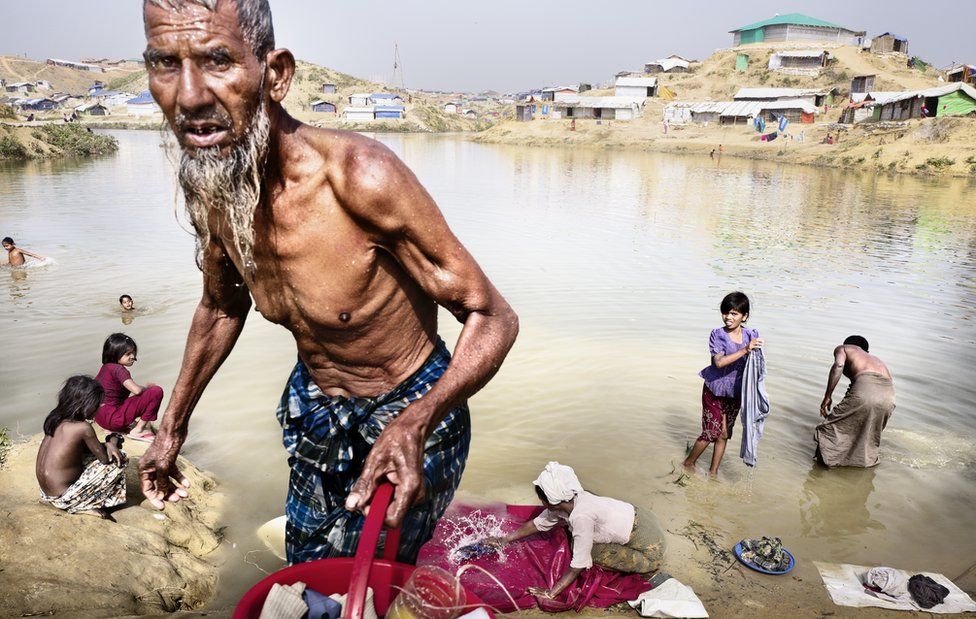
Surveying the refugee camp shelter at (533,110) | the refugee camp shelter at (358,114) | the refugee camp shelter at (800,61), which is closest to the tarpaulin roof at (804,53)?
the refugee camp shelter at (800,61)

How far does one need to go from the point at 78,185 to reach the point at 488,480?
20337mm

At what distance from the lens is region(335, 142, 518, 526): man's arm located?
5.22 feet

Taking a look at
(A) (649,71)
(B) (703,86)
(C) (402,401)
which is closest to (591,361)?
(C) (402,401)

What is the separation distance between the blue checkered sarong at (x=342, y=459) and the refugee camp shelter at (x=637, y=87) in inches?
2383

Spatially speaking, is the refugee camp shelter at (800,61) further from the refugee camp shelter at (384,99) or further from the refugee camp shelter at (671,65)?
the refugee camp shelter at (384,99)

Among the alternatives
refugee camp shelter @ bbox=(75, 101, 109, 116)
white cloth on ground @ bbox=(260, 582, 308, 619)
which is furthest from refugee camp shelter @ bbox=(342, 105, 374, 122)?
white cloth on ground @ bbox=(260, 582, 308, 619)

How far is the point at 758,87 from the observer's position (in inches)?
2092

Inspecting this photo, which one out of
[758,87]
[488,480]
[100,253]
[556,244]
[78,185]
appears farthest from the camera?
[758,87]

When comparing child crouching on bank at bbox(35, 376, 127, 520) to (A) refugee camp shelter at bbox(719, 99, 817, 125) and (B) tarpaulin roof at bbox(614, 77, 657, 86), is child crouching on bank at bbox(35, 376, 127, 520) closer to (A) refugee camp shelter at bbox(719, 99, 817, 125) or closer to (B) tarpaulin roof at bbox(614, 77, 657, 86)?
(A) refugee camp shelter at bbox(719, 99, 817, 125)

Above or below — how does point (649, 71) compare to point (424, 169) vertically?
above

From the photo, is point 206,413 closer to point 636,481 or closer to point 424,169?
point 636,481

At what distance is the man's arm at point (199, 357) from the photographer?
6.78 feet

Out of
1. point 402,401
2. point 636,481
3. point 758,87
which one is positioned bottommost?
point 636,481

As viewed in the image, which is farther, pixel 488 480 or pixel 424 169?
pixel 424 169
